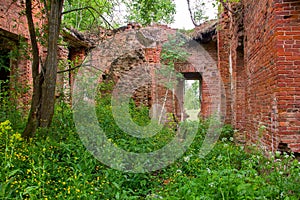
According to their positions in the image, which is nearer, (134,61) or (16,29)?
(16,29)

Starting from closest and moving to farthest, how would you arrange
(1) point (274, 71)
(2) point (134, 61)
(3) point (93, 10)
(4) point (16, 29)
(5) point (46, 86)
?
1. (1) point (274, 71)
2. (5) point (46, 86)
3. (4) point (16, 29)
4. (3) point (93, 10)
5. (2) point (134, 61)

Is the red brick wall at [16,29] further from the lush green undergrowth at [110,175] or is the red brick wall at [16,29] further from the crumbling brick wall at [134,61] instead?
the lush green undergrowth at [110,175]

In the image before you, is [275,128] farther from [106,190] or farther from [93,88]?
[93,88]

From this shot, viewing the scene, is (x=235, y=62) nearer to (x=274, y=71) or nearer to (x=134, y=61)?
(x=134, y=61)

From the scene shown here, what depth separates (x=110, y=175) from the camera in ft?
13.1

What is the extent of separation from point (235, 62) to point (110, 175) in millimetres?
6206

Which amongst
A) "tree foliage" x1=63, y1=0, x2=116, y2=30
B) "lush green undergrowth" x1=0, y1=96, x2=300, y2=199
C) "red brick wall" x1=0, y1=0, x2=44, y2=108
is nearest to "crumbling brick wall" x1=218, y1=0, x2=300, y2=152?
"lush green undergrowth" x1=0, y1=96, x2=300, y2=199

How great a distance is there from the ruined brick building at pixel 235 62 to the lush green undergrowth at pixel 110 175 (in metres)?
0.77

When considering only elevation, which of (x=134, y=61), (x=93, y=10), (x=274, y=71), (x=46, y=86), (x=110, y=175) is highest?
(x=93, y=10)

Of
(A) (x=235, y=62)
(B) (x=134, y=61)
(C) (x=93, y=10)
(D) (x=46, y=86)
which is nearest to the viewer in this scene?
(D) (x=46, y=86)

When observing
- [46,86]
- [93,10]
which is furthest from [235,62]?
[46,86]

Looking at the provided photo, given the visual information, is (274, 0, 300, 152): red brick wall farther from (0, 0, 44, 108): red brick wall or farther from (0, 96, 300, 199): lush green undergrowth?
(0, 0, 44, 108): red brick wall

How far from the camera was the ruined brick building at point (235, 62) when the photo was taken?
4.44 metres

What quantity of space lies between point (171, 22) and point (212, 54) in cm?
633
